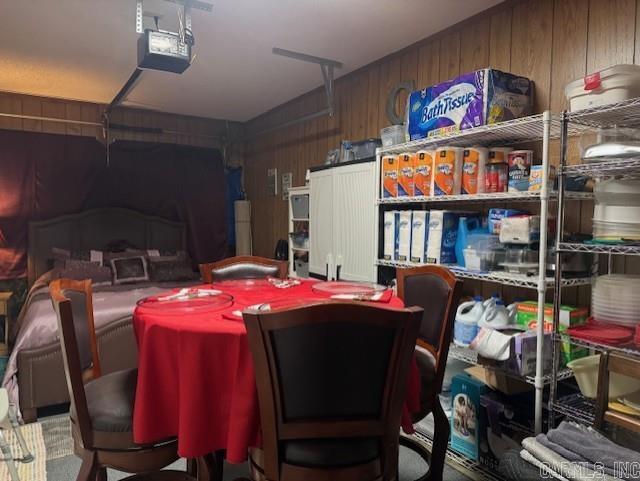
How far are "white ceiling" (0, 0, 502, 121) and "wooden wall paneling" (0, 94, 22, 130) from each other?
172 mm

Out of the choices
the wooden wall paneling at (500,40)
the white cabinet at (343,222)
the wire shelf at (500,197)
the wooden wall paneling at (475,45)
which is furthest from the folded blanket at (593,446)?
the wooden wall paneling at (475,45)

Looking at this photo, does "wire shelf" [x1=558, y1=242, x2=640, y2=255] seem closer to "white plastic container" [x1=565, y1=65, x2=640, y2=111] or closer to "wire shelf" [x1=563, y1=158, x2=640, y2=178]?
"wire shelf" [x1=563, y1=158, x2=640, y2=178]

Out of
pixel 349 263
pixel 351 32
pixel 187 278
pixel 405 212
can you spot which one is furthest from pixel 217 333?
pixel 187 278

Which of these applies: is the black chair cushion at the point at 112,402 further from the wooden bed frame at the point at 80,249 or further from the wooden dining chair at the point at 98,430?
the wooden bed frame at the point at 80,249

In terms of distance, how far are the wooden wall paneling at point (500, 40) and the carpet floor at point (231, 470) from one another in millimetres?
2182

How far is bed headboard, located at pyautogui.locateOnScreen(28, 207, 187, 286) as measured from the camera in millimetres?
4211

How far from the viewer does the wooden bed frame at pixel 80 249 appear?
103 inches

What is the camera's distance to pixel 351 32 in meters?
2.85

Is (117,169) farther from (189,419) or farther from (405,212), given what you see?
(189,419)

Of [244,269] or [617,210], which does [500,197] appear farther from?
[244,269]

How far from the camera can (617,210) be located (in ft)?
5.72

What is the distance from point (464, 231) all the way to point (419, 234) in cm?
27

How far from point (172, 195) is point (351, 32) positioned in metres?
2.90

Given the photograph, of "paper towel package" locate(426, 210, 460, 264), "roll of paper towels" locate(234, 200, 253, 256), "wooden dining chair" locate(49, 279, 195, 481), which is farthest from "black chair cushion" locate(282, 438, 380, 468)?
"roll of paper towels" locate(234, 200, 253, 256)
